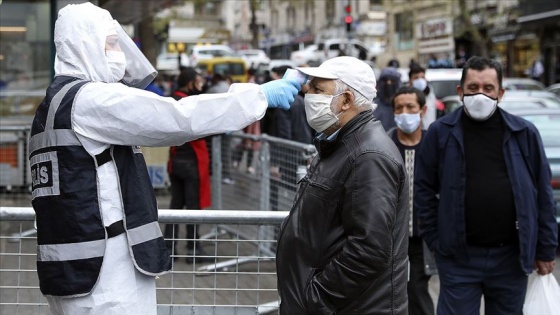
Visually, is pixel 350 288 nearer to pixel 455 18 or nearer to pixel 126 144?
pixel 126 144

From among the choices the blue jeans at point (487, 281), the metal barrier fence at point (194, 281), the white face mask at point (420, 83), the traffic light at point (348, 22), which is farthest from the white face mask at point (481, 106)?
the traffic light at point (348, 22)

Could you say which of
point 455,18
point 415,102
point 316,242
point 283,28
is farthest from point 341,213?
point 283,28

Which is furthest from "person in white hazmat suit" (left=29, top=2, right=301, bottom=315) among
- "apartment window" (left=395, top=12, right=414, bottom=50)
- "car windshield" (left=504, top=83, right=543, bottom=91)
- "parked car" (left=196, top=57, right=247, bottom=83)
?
"apartment window" (left=395, top=12, right=414, bottom=50)

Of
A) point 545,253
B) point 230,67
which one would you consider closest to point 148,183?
point 545,253

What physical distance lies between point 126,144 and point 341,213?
33.4 inches

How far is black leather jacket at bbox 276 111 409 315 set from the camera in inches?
149

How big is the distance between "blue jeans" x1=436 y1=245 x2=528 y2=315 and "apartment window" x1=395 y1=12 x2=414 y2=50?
50225 mm

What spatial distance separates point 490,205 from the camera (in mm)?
5441

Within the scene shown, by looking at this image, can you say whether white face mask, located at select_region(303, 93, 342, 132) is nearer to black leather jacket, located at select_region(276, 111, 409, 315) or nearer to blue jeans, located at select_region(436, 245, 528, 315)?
black leather jacket, located at select_region(276, 111, 409, 315)

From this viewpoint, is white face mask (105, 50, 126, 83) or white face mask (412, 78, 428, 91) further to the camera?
white face mask (412, 78, 428, 91)

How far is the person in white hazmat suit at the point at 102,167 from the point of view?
3754 millimetres

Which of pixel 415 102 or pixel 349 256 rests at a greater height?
pixel 415 102

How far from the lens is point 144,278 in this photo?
388cm

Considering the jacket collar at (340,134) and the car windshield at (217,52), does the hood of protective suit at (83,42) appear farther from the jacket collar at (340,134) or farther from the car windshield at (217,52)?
the car windshield at (217,52)
